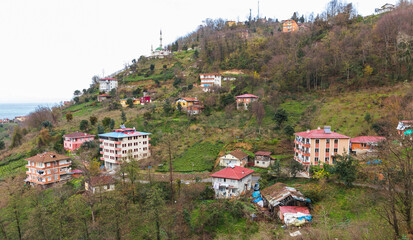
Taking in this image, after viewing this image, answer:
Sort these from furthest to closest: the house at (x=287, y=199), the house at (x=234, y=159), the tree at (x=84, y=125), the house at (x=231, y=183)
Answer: the tree at (x=84, y=125), the house at (x=234, y=159), the house at (x=231, y=183), the house at (x=287, y=199)

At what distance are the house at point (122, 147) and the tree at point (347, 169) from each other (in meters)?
26.4

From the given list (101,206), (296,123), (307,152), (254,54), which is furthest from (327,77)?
(101,206)

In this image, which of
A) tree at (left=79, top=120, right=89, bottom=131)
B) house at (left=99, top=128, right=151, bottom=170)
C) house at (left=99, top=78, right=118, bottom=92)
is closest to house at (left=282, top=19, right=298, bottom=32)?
house at (left=99, top=78, right=118, bottom=92)

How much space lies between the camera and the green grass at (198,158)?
107ft

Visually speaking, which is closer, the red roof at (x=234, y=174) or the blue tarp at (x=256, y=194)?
the blue tarp at (x=256, y=194)

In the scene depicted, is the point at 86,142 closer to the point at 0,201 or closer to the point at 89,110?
the point at 0,201

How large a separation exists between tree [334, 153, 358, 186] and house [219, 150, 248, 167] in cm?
1113

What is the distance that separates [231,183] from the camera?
25.8m

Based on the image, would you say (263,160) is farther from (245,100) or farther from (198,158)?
(245,100)

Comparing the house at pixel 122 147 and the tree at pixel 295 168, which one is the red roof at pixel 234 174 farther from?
the house at pixel 122 147

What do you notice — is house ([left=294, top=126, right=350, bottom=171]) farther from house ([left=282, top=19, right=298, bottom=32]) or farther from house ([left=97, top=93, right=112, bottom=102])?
house ([left=282, top=19, right=298, bottom=32])

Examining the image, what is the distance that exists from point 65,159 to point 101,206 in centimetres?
1736

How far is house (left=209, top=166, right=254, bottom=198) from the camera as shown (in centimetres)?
2559

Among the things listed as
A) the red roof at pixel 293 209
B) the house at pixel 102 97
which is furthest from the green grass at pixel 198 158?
the house at pixel 102 97
